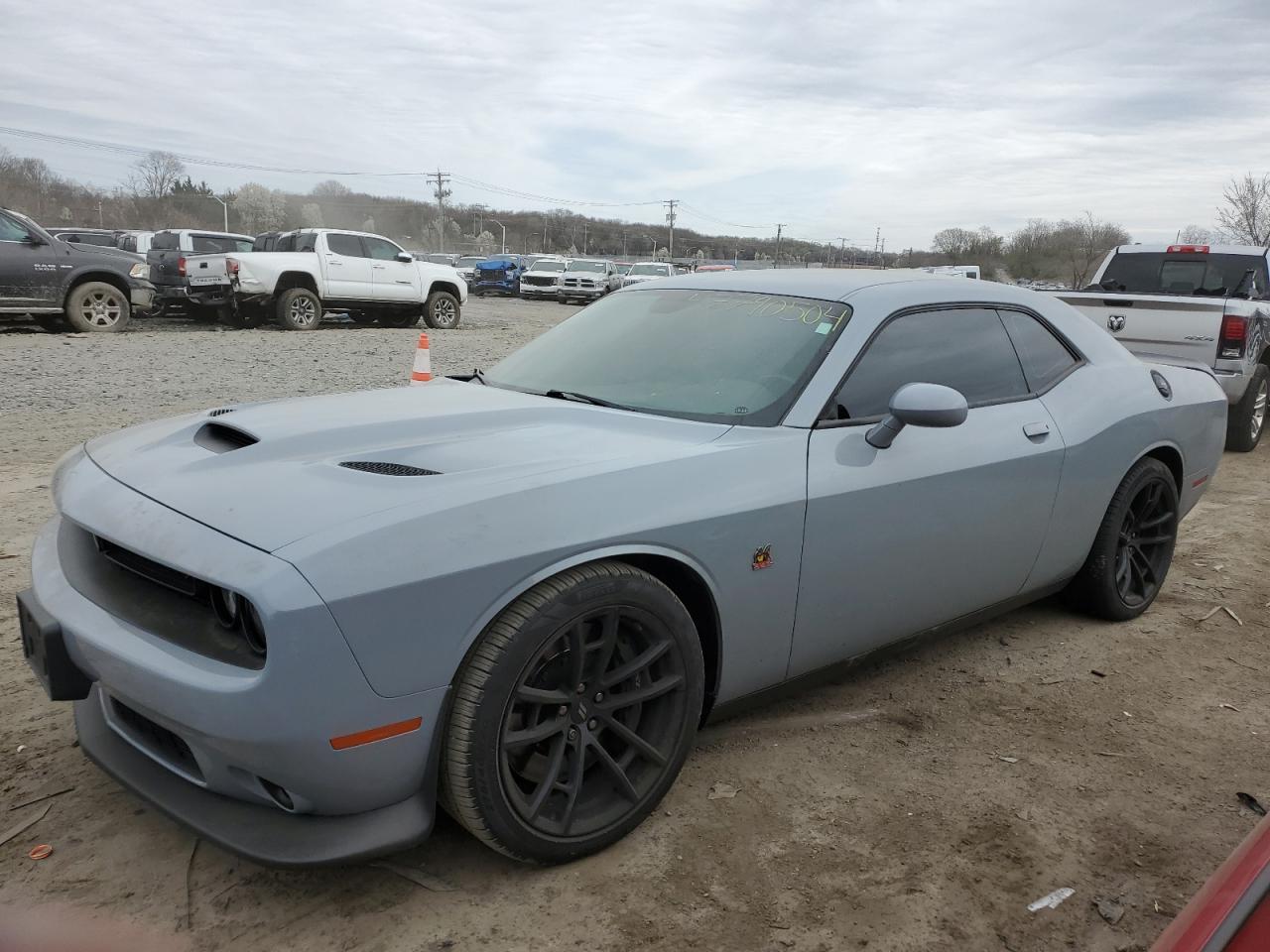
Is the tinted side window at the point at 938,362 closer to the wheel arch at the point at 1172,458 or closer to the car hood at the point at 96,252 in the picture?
the wheel arch at the point at 1172,458

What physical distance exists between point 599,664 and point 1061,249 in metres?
59.2

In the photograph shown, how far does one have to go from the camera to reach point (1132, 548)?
4105 mm

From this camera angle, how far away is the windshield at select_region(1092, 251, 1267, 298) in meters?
9.37

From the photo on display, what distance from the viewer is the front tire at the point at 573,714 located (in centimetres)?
207

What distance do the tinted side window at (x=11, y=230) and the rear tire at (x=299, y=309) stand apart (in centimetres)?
364

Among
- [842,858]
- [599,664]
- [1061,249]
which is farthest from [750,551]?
[1061,249]

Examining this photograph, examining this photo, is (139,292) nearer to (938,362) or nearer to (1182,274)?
(938,362)

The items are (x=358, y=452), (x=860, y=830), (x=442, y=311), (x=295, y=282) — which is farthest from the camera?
(x=442, y=311)

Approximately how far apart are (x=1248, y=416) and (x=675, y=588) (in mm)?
7679

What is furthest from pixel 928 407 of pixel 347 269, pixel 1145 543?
pixel 347 269

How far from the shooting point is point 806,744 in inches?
118

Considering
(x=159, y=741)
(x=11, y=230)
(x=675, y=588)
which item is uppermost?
(x=11, y=230)

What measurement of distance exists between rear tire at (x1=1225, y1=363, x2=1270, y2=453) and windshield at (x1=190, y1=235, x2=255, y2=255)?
1536cm

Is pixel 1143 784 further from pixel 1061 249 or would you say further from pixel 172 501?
pixel 1061 249
